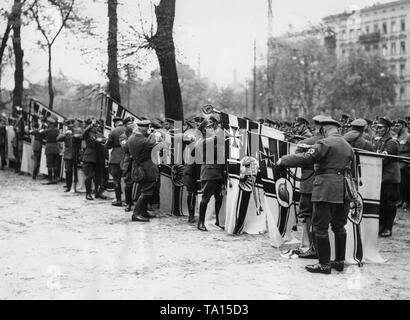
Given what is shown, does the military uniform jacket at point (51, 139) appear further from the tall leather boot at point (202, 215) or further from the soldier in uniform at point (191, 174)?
the tall leather boot at point (202, 215)

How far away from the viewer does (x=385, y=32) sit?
233 ft

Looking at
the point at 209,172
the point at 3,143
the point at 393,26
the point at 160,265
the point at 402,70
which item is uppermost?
the point at 393,26

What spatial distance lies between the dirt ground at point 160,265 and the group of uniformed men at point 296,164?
446mm

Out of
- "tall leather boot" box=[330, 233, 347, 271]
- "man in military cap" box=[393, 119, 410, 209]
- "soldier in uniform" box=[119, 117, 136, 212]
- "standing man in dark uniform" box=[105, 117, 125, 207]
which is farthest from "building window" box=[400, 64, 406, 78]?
"tall leather boot" box=[330, 233, 347, 271]

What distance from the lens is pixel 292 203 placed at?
8750 millimetres

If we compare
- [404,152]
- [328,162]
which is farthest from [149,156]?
[404,152]

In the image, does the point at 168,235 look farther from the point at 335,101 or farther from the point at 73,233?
the point at 335,101

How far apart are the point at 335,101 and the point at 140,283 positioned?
5322cm

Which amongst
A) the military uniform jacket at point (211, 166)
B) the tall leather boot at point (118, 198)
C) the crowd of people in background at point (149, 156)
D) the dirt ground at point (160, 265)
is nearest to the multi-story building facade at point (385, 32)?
the crowd of people in background at point (149, 156)

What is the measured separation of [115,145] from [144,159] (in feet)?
6.62

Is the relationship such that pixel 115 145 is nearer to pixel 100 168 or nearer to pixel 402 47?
pixel 100 168

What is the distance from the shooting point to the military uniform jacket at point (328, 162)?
22.3 feet

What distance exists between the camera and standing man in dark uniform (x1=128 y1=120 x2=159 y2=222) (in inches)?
421

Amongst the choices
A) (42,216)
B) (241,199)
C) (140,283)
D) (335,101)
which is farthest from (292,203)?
(335,101)
